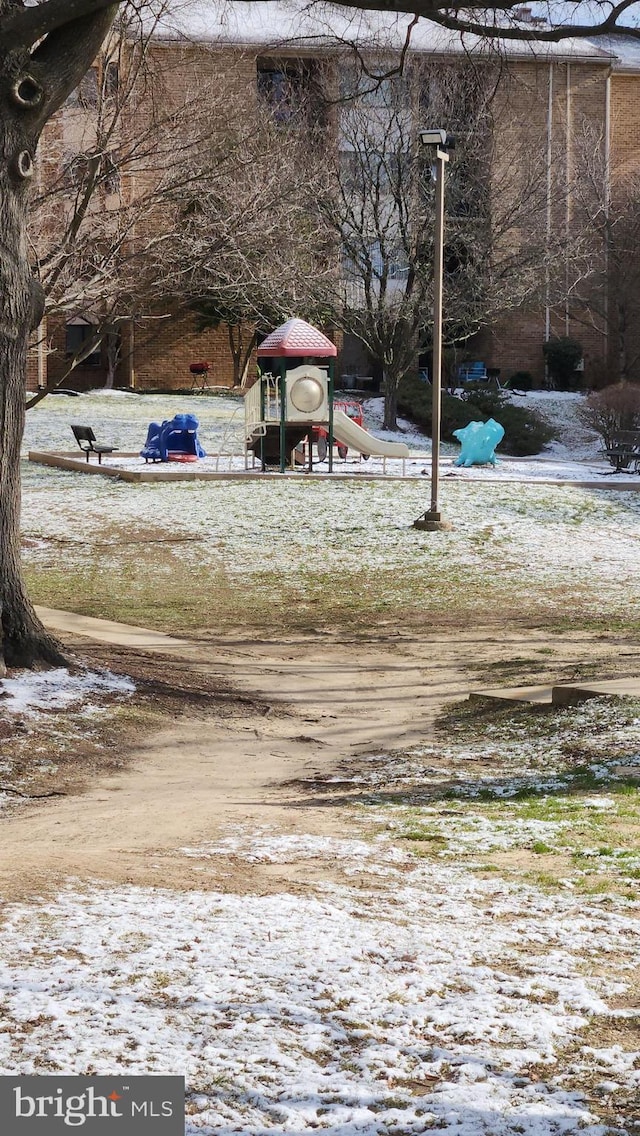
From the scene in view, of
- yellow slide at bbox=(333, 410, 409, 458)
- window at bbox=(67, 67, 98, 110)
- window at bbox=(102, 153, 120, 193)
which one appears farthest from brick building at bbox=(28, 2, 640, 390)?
window at bbox=(102, 153, 120, 193)

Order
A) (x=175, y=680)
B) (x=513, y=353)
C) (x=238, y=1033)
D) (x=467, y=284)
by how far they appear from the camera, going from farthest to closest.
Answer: (x=513, y=353) → (x=467, y=284) → (x=175, y=680) → (x=238, y=1033)

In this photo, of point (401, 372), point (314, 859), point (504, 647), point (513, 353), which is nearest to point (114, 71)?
point (504, 647)

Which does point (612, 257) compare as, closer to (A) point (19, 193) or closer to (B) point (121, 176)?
(B) point (121, 176)

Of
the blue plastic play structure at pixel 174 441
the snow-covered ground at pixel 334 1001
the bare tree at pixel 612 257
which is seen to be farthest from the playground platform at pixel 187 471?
the snow-covered ground at pixel 334 1001

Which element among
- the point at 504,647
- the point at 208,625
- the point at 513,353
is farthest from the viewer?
the point at 513,353

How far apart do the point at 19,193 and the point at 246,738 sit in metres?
3.98

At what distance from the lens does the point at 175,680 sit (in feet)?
34.0

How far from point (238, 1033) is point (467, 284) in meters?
29.5

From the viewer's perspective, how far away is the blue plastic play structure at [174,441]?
24.9 metres

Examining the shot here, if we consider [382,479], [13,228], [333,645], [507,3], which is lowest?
[333,645]

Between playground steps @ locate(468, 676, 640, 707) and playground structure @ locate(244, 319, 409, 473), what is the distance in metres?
14.0

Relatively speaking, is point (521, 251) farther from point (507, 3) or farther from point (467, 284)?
point (507, 3)

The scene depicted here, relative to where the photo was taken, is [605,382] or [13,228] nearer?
[13,228]

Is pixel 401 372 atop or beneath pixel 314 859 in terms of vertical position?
atop
